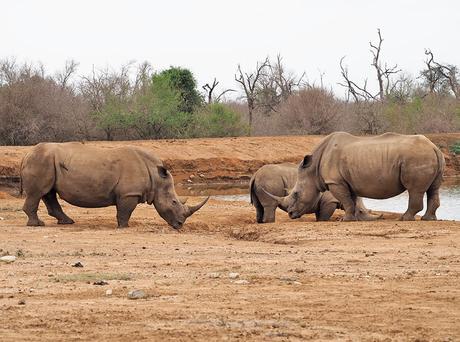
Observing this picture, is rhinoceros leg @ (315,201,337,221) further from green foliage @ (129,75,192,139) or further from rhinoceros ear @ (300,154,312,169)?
green foliage @ (129,75,192,139)

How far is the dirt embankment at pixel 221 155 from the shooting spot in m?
37.7

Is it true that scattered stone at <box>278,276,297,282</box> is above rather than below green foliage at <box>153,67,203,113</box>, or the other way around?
below

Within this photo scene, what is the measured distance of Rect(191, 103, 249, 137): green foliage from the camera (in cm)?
4812

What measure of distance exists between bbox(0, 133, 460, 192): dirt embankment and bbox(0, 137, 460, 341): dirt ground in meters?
20.1

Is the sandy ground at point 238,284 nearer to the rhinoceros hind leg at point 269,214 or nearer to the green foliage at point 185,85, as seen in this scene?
the rhinoceros hind leg at point 269,214

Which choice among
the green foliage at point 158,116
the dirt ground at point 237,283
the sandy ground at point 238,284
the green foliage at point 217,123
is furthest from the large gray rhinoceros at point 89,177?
the green foliage at point 217,123

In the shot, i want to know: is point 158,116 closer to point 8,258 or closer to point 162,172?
point 162,172

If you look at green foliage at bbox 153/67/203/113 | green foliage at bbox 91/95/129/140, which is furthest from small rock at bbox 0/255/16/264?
green foliage at bbox 153/67/203/113

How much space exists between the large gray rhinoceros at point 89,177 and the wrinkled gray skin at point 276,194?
2698 mm

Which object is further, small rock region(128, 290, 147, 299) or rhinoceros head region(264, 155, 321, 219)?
rhinoceros head region(264, 155, 321, 219)

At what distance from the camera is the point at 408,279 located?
31.8 feet

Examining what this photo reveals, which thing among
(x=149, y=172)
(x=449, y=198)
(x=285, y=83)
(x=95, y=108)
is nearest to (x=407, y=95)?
(x=285, y=83)

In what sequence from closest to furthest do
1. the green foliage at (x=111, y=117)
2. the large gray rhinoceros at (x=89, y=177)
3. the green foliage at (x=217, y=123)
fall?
the large gray rhinoceros at (x=89, y=177)
the green foliage at (x=111, y=117)
the green foliage at (x=217, y=123)

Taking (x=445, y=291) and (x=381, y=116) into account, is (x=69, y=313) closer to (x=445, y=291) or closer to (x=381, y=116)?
(x=445, y=291)
